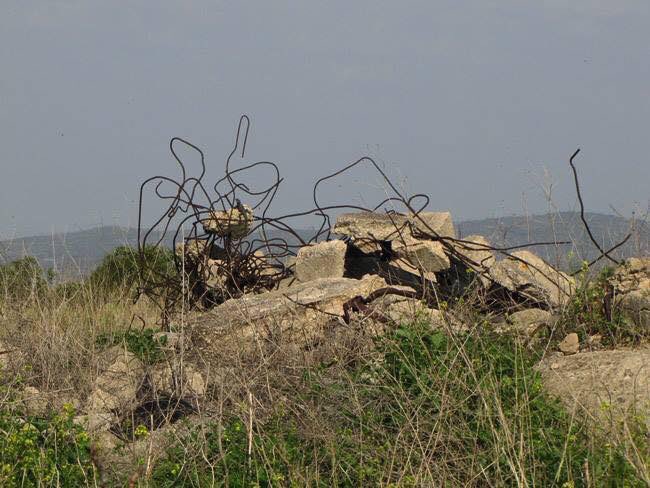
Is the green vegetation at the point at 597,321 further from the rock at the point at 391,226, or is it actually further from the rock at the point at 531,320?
the rock at the point at 391,226

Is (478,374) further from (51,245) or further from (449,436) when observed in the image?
(51,245)

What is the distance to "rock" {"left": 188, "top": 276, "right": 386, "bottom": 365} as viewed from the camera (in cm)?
648

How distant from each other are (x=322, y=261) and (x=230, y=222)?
60.9 inches

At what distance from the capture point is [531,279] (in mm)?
7734

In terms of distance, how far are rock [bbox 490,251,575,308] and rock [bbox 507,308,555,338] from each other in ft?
1.38

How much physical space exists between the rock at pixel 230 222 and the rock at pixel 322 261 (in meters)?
1.32

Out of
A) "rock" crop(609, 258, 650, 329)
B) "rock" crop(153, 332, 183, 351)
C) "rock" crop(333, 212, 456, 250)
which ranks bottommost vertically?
"rock" crop(153, 332, 183, 351)

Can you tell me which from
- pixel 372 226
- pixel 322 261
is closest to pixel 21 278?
pixel 322 261

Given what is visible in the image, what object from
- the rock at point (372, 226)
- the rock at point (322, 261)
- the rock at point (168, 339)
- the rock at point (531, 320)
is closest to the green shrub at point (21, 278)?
the rock at point (168, 339)

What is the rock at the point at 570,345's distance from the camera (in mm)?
6309

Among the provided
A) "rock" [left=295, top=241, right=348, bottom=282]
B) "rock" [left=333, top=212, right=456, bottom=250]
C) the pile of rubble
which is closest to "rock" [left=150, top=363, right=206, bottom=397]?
the pile of rubble

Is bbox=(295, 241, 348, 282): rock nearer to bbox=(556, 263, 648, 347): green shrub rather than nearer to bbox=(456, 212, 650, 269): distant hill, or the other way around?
bbox=(456, 212, 650, 269): distant hill

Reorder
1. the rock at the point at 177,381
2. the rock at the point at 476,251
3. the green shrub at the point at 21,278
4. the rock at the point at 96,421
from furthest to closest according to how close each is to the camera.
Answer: the green shrub at the point at 21,278, the rock at the point at 476,251, the rock at the point at 177,381, the rock at the point at 96,421

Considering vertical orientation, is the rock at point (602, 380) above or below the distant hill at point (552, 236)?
below
